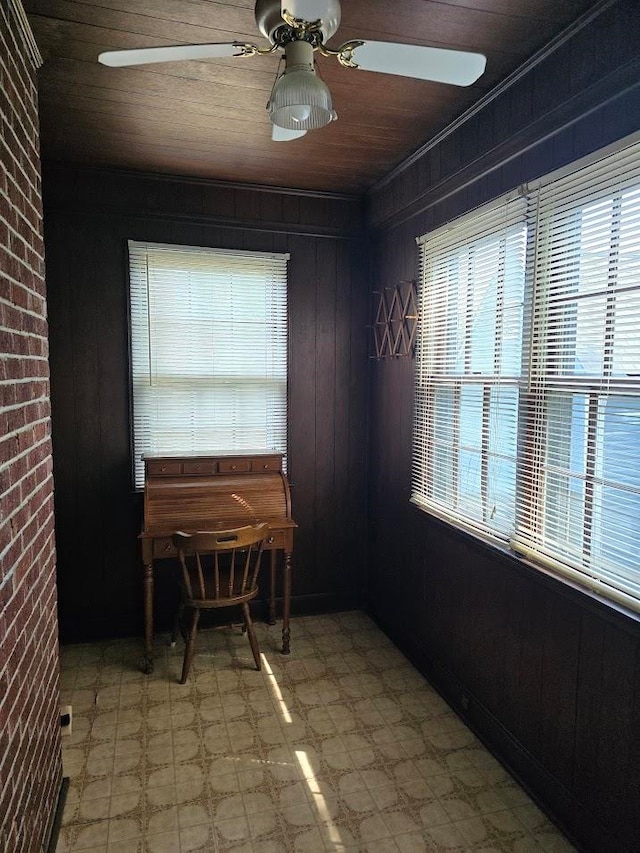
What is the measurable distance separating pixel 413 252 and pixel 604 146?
1.33 metres

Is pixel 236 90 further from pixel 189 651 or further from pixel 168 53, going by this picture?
pixel 189 651

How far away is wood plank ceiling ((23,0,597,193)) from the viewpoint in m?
1.73

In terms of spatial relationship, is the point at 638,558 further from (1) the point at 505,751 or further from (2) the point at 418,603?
(2) the point at 418,603

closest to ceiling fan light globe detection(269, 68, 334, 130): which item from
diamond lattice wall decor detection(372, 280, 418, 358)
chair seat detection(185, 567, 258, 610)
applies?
diamond lattice wall decor detection(372, 280, 418, 358)

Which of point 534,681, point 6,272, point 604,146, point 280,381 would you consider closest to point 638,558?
point 534,681

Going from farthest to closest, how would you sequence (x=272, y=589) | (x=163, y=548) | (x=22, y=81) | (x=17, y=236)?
(x=272, y=589) < (x=163, y=548) < (x=22, y=81) < (x=17, y=236)

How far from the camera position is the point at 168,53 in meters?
1.45

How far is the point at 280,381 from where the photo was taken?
348 cm

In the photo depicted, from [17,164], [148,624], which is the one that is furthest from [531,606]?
[17,164]

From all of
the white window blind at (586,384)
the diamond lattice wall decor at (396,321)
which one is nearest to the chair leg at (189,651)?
the white window blind at (586,384)

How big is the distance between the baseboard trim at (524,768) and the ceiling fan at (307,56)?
2241 mm

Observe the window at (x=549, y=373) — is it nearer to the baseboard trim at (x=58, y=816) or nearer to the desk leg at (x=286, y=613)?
the desk leg at (x=286, y=613)

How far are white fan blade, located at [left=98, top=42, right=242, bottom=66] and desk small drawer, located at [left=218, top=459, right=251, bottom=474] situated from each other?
2052mm

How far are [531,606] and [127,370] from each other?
240 cm
